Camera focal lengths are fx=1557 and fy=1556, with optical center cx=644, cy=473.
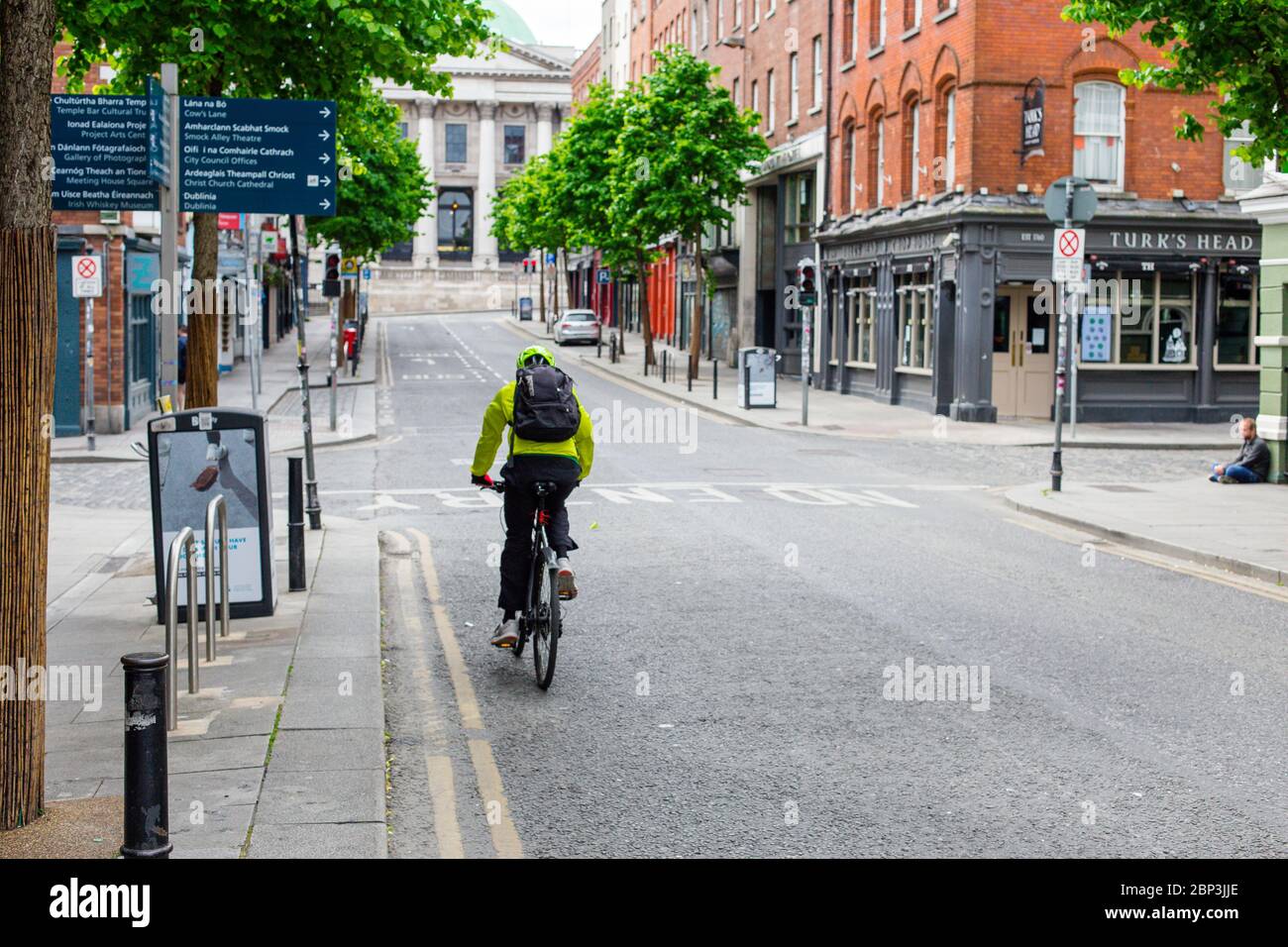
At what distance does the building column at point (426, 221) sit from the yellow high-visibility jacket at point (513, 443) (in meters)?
109

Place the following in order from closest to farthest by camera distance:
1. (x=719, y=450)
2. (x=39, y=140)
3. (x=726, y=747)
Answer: (x=39, y=140) < (x=726, y=747) < (x=719, y=450)

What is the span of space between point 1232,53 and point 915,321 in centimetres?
2140

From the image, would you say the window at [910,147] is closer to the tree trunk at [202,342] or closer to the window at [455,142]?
the tree trunk at [202,342]

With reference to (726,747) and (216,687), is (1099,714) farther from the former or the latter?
(216,687)

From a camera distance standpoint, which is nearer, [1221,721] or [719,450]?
[1221,721]

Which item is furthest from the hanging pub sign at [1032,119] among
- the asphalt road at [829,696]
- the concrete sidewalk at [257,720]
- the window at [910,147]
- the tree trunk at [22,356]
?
the tree trunk at [22,356]

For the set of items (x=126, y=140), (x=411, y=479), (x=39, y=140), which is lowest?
(x=411, y=479)

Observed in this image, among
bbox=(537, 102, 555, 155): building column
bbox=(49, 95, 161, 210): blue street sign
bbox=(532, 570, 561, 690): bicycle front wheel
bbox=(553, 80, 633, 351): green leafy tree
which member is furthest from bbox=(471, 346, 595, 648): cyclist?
bbox=(537, 102, 555, 155): building column

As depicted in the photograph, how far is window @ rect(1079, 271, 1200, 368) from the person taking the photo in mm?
32719

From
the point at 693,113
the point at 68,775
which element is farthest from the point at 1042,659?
the point at 693,113

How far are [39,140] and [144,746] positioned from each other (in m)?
2.41

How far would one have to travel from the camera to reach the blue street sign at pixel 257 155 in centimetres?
1215

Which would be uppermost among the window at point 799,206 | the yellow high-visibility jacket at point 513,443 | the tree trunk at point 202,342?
the window at point 799,206
